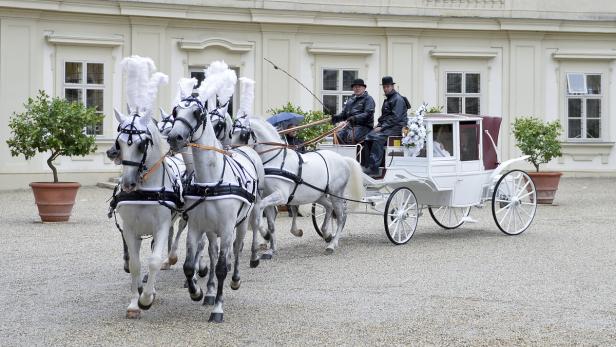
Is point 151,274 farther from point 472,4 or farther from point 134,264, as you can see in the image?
point 472,4

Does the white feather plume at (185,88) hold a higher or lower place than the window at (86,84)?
lower

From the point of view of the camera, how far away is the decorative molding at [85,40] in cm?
2124

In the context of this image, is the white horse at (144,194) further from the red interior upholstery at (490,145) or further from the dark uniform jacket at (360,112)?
the red interior upholstery at (490,145)

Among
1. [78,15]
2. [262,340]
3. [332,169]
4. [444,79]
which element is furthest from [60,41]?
[262,340]

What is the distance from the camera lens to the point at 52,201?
1497 cm

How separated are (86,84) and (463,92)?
9150 millimetres

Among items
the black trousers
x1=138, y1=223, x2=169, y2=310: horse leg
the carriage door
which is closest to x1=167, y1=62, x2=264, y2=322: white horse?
x1=138, y1=223, x2=169, y2=310: horse leg

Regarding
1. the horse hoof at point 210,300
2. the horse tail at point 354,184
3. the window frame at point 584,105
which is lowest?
the horse hoof at point 210,300

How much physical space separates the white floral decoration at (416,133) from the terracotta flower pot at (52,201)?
17.8 ft

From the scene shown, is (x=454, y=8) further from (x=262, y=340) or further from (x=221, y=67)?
(x=262, y=340)

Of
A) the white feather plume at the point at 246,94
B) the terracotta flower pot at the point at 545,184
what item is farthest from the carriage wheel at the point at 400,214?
the terracotta flower pot at the point at 545,184

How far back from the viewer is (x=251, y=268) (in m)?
10.4

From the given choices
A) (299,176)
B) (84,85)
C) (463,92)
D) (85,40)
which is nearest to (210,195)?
(299,176)

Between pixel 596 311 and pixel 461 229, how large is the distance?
6430mm
